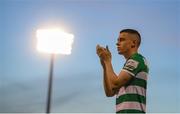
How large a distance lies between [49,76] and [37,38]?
99 cm

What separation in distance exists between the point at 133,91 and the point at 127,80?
11 centimetres

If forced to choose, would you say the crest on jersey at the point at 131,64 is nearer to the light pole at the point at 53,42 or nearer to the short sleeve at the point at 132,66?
the short sleeve at the point at 132,66

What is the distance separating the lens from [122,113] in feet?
13.4

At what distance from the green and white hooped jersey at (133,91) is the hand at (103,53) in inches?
7.0

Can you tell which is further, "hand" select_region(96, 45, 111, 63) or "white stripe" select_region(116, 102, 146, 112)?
"hand" select_region(96, 45, 111, 63)

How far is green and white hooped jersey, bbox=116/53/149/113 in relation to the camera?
406 cm

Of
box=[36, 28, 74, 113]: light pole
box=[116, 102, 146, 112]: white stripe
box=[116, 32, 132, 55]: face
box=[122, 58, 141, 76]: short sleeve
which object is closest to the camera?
box=[116, 102, 146, 112]: white stripe

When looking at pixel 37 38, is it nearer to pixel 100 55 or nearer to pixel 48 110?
pixel 48 110

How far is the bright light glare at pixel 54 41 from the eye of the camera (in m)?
11.2

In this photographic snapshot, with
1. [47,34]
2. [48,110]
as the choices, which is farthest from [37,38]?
[48,110]

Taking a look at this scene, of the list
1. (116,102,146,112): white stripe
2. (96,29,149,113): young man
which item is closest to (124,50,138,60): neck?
(96,29,149,113): young man

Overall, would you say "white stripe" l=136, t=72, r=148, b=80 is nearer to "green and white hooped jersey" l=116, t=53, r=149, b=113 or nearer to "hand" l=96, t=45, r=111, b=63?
"green and white hooped jersey" l=116, t=53, r=149, b=113

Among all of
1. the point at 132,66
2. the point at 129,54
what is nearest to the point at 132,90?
the point at 132,66

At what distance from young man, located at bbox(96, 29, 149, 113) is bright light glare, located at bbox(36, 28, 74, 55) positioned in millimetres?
6841
